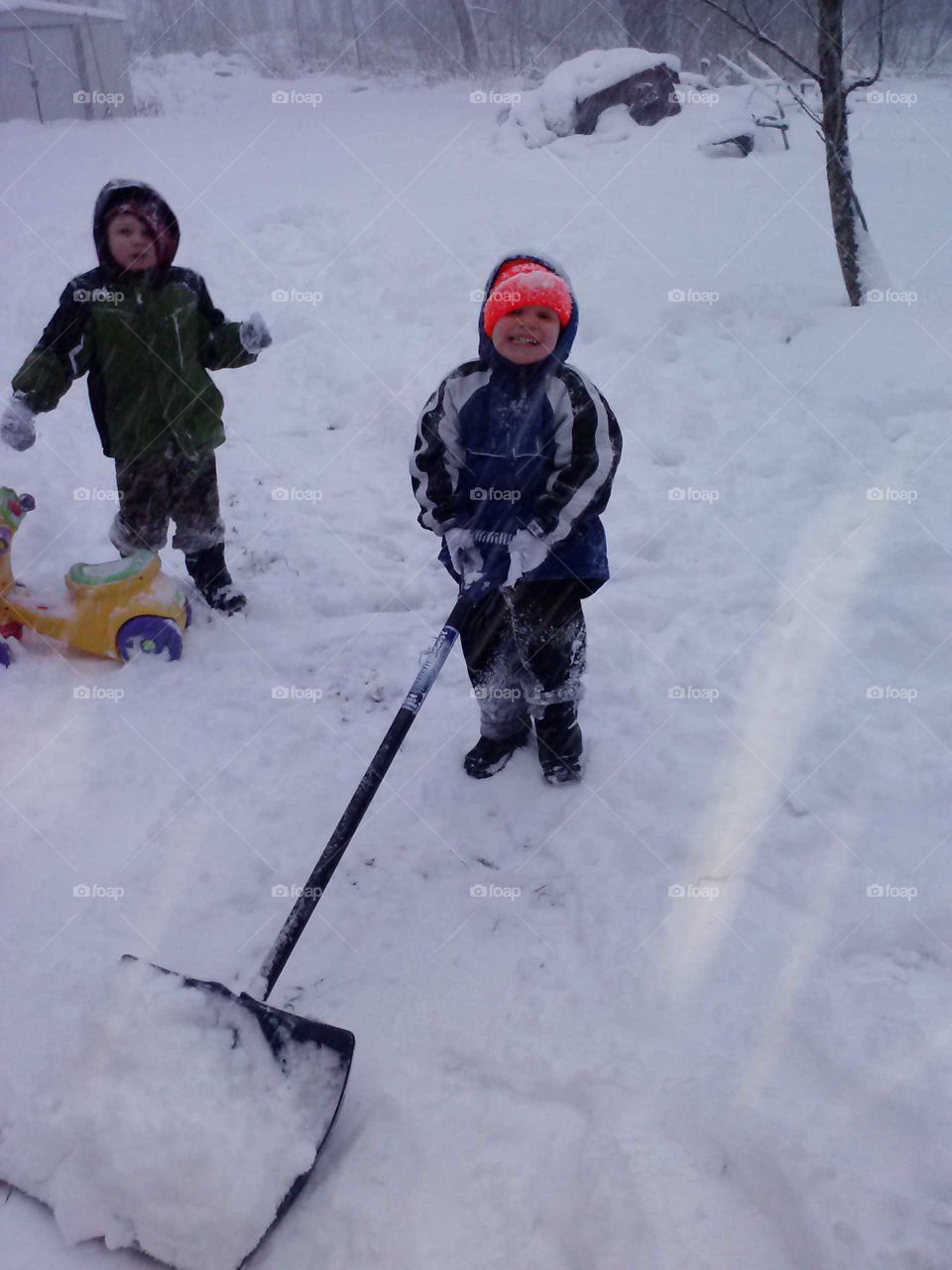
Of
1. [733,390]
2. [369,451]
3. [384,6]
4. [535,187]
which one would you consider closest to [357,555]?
[369,451]

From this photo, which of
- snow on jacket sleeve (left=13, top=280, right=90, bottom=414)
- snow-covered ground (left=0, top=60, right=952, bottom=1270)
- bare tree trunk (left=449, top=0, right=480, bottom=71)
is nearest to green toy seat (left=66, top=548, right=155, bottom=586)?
snow-covered ground (left=0, top=60, right=952, bottom=1270)

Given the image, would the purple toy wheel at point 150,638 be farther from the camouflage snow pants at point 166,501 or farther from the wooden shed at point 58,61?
the wooden shed at point 58,61

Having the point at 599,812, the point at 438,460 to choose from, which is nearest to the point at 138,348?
the point at 438,460

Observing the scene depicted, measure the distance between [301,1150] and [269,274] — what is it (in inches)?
283

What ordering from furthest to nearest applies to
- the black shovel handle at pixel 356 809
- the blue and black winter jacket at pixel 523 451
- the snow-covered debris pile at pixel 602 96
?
the snow-covered debris pile at pixel 602 96
the blue and black winter jacket at pixel 523 451
the black shovel handle at pixel 356 809

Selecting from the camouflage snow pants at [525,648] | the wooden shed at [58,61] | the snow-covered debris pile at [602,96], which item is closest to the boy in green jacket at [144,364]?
the camouflage snow pants at [525,648]

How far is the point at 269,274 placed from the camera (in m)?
7.62

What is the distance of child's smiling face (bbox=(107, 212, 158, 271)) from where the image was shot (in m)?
3.25

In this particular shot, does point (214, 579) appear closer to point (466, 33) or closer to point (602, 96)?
point (602, 96)

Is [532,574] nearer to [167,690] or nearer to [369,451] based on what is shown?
[167,690]

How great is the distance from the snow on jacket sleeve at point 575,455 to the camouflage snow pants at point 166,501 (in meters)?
1.82

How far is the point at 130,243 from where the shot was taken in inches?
129

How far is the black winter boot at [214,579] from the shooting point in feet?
13.3

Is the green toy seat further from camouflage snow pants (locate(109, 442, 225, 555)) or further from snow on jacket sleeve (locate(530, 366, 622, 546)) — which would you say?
snow on jacket sleeve (locate(530, 366, 622, 546))
